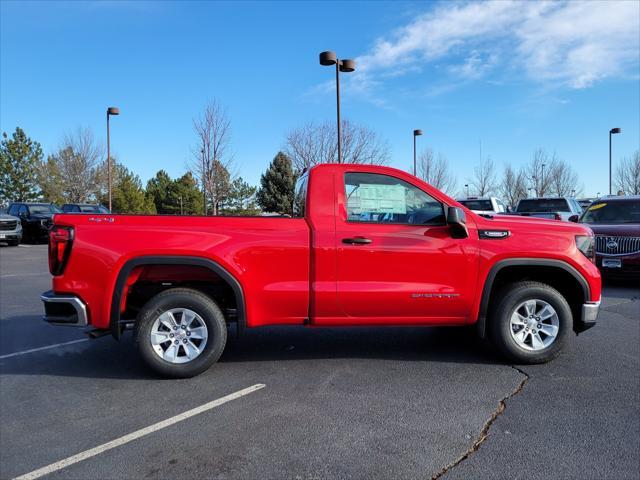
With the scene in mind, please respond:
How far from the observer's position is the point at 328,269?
4.52 metres

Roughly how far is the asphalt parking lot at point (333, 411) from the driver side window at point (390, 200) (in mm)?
1458

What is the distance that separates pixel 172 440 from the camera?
3.33 meters

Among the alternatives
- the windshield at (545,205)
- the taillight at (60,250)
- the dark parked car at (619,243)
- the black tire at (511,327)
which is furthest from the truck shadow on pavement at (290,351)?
the windshield at (545,205)

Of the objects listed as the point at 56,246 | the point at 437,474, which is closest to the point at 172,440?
the point at 437,474

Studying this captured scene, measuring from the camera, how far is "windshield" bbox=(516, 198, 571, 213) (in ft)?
50.4

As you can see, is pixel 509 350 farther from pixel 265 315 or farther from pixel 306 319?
pixel 265 315

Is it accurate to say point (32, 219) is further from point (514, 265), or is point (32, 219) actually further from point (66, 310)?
point (514, 265)

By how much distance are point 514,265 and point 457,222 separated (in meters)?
0.76

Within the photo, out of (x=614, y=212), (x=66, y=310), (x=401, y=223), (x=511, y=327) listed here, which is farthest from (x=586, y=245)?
(x=614, y=212)

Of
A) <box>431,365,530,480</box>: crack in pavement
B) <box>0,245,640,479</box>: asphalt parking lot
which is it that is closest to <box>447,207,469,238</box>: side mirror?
<box>0,245,640,479</box>: asphalt parking lot

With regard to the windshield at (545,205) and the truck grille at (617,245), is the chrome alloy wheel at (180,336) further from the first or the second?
the windshield at (545,205)

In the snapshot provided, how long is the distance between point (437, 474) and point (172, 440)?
175 centimetres

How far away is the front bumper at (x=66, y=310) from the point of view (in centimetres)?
429

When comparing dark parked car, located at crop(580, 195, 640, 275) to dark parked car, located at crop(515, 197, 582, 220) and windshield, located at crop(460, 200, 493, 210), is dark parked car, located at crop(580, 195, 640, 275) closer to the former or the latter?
dark parked car, located at crop(515, 197, 582, 220)
